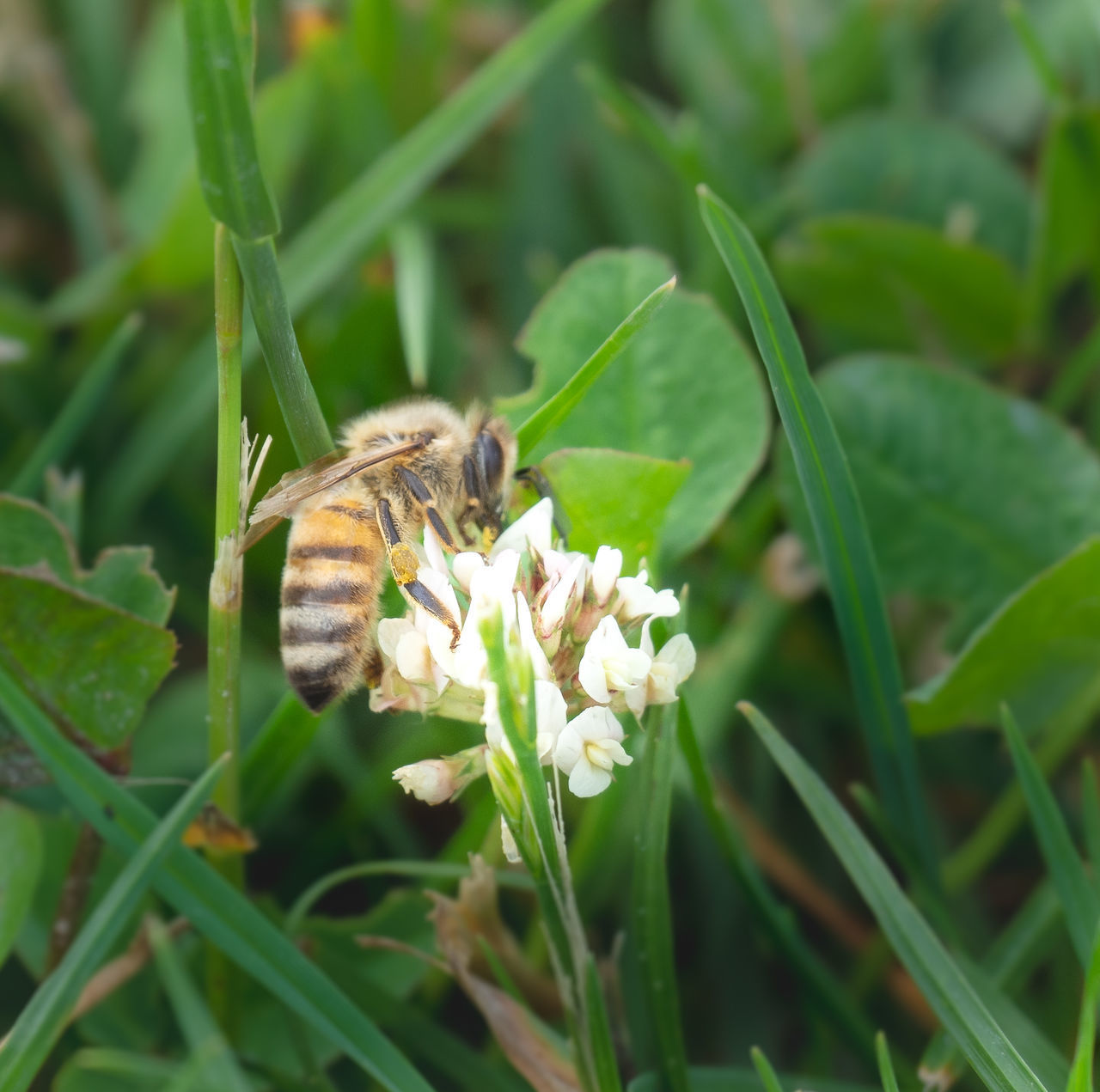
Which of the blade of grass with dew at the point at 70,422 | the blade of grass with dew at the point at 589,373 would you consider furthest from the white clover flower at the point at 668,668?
the blade of grass with dew at the point at 70,422

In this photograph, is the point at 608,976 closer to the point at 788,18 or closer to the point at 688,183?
the point at 688,183

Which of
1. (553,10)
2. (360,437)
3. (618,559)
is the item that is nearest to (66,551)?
(360,437)

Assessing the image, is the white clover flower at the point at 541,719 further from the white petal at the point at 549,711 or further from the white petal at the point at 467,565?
the white petal at the point at 467,565

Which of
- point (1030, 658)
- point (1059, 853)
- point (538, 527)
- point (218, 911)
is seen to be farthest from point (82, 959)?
point (1030, 658)

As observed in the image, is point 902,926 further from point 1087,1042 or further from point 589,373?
point 589,373

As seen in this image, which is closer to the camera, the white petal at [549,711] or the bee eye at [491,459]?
the white petal at [549,711]
